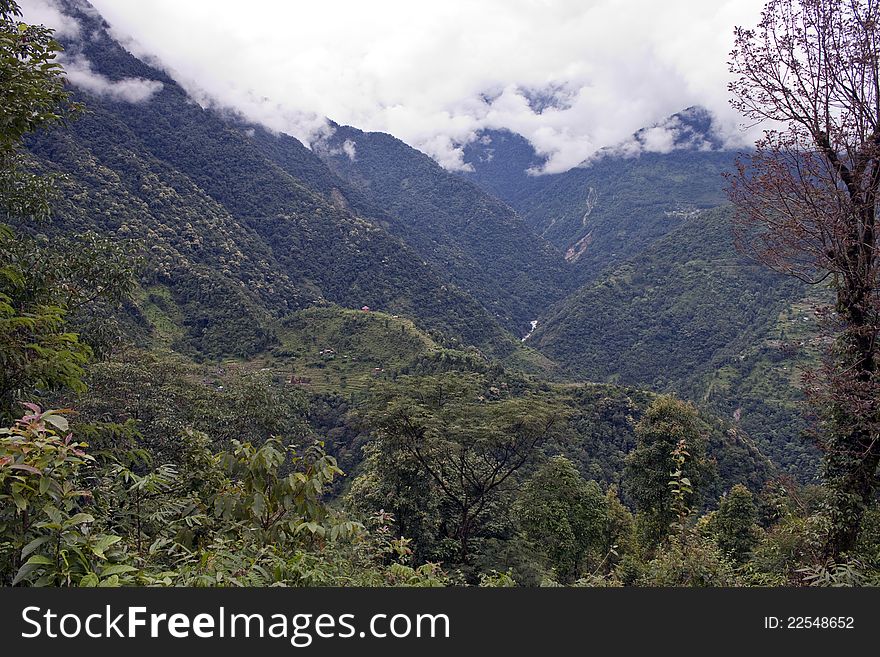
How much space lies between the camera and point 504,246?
17700cm

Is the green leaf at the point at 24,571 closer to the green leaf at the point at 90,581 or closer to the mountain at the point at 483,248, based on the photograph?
the green leaf at the point at 90,581

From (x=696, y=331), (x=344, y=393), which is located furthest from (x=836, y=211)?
(x=696, y=331)

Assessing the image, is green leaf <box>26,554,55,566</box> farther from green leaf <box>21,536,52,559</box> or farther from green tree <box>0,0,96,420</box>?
green tree <box>0,0,96,420</box>

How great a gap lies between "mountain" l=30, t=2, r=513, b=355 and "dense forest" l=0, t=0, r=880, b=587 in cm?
56

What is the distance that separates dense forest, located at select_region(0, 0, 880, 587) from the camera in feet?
13.3

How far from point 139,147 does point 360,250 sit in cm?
4250

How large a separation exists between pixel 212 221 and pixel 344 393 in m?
52.6

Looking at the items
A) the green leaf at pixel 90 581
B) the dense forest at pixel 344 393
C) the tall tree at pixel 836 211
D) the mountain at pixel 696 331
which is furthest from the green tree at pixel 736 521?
the mountain at pixel 696 331

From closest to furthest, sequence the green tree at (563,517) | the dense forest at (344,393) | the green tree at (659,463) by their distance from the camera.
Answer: the dense forest at (344,393) → the green tree at (563,517) → the green tree at (659,463)

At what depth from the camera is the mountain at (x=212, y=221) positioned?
212 feet

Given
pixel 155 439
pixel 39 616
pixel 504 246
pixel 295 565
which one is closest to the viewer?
pixel 39 616

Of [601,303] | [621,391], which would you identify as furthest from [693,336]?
[621,391]

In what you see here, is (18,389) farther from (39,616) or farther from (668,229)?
(668,229)

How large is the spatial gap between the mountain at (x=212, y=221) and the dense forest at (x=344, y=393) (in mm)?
561
